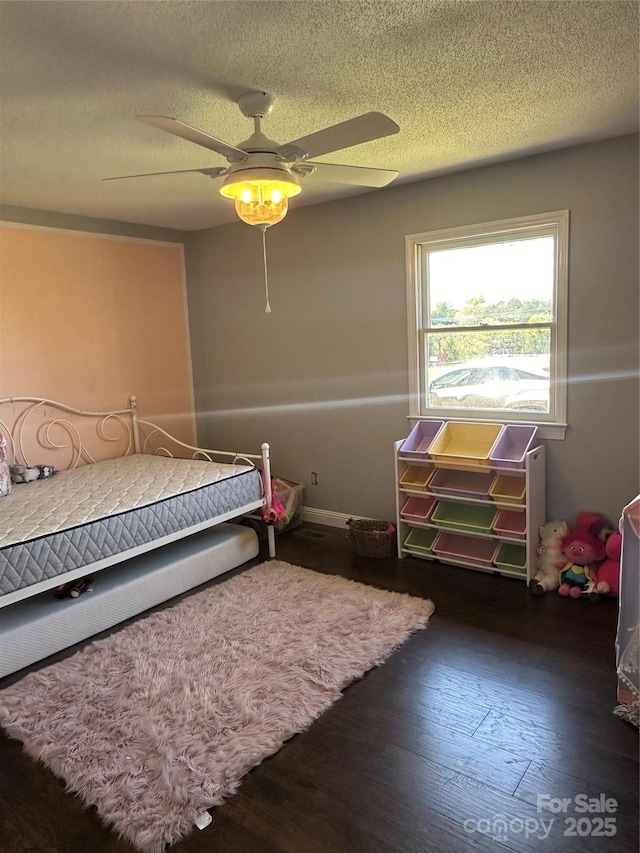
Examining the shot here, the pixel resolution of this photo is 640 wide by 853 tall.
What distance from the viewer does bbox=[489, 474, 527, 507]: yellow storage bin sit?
3.26m

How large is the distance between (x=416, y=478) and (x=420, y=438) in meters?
0.29

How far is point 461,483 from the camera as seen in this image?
11.9 feet

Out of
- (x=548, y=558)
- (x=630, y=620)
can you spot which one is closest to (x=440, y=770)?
(x=630, y=620)

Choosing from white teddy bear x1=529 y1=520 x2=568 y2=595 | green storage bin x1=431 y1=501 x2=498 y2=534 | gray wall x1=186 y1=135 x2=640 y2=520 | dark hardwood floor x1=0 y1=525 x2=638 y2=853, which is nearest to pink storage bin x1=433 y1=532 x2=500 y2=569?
green storage bin x1=431 y1=501 x2=498 y2=534

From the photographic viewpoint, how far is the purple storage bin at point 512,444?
3.32 metres

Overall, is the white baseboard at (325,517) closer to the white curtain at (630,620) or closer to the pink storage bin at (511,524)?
the pink storage bin at (511,524)

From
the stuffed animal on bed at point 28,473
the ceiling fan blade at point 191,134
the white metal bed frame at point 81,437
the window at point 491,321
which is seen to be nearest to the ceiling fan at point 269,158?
the ceiling fan blade at point 191,134

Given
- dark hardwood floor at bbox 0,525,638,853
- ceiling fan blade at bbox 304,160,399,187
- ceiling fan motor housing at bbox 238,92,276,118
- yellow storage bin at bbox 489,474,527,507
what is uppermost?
ceiling fan motor housing at bbox 238,92,276,118

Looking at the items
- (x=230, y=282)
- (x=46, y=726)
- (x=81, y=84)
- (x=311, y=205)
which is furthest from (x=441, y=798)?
(x=230, y=282)

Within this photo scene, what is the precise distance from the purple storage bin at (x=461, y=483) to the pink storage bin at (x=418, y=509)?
0.46 feet

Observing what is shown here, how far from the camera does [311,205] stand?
165 inches

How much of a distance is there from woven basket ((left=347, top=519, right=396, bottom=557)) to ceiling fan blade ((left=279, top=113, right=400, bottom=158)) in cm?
243

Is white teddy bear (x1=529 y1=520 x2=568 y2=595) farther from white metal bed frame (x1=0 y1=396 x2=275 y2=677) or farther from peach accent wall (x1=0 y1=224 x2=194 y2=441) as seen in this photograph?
peach accent wall (x1=0 y1=224 x2=194 y2=441)

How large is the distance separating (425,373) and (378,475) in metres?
0.84
